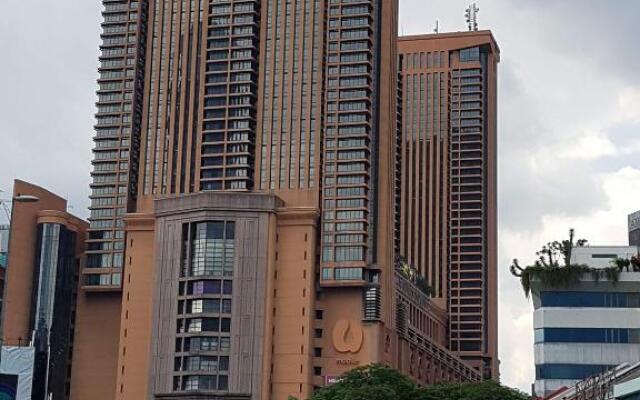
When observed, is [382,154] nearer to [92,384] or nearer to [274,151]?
[274,151]

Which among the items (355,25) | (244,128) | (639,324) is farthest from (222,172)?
(639,324)

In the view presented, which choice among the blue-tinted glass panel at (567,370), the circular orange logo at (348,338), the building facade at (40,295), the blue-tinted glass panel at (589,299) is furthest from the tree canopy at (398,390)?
the building facade at (40,295)

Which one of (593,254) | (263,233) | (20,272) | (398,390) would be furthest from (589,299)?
(20,272)

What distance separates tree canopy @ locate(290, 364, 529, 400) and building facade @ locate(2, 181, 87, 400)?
77549mm

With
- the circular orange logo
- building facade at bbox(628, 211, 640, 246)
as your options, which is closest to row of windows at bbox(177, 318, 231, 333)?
the circular orange logo

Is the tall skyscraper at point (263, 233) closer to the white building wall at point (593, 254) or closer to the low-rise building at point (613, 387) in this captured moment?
the white building wall at point (593, 254)

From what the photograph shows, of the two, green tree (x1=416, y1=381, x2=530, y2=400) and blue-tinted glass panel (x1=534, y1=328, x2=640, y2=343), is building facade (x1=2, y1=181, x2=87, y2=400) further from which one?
blue-tinted glass panel (x1=534, y1=328, x2=640, y2=343)

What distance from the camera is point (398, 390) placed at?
12769cm

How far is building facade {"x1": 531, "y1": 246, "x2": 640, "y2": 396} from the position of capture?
110938mm

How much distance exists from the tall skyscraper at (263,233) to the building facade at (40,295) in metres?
3.67

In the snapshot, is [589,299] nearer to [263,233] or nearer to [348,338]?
[348,338]

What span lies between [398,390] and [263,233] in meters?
60.2

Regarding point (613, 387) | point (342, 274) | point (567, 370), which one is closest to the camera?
point (613, 387)

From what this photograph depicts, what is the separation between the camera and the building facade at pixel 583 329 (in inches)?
4368
